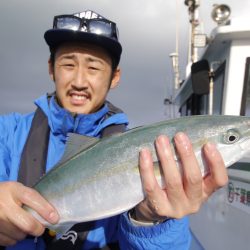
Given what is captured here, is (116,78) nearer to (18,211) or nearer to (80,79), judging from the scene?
(80,79)

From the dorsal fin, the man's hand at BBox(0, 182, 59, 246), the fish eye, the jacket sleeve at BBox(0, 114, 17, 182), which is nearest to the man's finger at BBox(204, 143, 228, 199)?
the fish eye

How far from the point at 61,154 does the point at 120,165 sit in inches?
32.3

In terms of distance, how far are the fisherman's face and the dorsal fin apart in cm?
58

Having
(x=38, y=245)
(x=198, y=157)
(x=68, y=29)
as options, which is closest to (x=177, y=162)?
(x=198, y=157)

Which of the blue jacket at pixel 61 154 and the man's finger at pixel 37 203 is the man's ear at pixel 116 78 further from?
the man's finger at pixel 37 203

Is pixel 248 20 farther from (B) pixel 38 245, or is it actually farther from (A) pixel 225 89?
(B) pixel 38 245

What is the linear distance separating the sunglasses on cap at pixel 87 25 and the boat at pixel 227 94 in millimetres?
2242

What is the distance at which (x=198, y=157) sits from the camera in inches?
92.2

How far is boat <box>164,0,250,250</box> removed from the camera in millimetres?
4699

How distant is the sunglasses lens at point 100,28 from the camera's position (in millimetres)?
3227

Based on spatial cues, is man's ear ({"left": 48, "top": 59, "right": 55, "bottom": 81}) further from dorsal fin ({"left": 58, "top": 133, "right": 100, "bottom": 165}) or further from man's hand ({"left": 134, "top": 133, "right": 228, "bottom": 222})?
man's hand ({"left": 134, "top": 133, "right": 228, "bottom": 222})

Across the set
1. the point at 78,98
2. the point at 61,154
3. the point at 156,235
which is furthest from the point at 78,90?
the point at 156,235

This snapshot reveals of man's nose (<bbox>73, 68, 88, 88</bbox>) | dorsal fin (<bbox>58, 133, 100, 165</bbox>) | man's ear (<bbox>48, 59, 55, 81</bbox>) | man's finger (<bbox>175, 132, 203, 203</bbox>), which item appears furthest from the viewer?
man's ear (<bbox>48, 59, 55, 81</bbox>)

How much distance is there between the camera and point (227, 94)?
5270 millimetres
